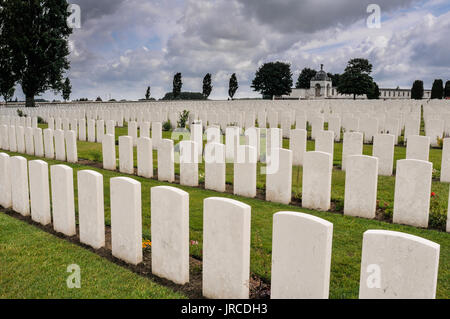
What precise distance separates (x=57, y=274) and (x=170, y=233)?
47.0 inches

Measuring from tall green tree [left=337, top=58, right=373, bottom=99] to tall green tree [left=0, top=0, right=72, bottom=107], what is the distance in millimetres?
48954

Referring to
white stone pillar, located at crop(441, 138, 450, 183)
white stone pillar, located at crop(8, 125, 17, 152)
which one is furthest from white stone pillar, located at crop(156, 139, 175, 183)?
white stone pillar, located at crop(8, 125, 17, 152)

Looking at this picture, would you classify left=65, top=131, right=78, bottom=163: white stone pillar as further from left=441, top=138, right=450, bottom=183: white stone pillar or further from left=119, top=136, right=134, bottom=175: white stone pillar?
left=441, top=138, right=450, bottom=183: white stone pillar

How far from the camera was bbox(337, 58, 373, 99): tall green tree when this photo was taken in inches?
2539

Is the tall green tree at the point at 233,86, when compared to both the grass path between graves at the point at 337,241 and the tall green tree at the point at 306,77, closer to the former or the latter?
the tall green tree at the point at 306,77

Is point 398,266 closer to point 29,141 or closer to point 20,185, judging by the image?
point 20,185

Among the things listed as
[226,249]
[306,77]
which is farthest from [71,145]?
[306,77]

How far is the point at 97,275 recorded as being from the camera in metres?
3.46

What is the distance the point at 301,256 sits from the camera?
2562mm

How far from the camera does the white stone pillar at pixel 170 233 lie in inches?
126

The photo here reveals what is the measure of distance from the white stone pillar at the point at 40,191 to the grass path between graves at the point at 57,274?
0.45 m

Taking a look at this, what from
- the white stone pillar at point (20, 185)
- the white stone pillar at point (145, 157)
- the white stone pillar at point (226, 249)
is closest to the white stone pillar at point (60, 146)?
the white stone pillar at point (145, 157)

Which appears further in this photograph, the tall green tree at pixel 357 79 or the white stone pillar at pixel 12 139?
the tall green tree at pixel 357 79
